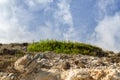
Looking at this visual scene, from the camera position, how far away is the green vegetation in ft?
74.9

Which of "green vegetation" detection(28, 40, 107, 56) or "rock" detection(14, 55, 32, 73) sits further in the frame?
"green vegetation" detection(28, 40, 107, 56)

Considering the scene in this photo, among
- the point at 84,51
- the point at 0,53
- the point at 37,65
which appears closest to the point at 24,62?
Result: the point at 37,65

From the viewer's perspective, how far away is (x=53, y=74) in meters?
12.0

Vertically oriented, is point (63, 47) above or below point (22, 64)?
above

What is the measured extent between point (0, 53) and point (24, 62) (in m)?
6.88

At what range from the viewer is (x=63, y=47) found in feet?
76.4

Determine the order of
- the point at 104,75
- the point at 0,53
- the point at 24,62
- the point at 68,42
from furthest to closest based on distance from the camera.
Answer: the point at 68,42 < the point at 0,53 < the point at 24,62 < the point at 104,75

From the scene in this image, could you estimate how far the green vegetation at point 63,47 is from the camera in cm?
2284

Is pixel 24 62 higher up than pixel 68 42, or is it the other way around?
pixel 68 42

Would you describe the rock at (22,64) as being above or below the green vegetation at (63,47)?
below

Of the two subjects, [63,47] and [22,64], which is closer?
[22,64]

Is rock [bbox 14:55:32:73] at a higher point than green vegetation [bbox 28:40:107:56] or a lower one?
lower

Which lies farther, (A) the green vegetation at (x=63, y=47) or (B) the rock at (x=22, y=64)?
(A) the green vegetation at (x=63, y=47)

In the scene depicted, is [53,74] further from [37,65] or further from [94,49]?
[94,49]
